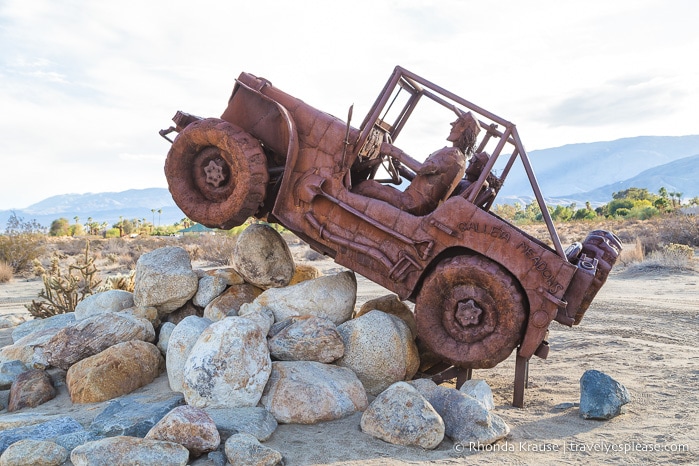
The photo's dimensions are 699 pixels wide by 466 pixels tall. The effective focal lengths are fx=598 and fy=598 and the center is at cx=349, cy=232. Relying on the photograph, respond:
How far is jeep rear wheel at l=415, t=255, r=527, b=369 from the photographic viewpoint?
230 inches

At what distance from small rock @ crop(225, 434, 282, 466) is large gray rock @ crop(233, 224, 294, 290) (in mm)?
3110

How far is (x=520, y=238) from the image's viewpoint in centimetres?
584

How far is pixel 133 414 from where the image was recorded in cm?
495

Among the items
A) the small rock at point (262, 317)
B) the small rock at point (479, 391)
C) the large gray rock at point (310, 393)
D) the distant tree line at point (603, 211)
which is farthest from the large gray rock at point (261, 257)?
the distant tree line at point (603, 211)

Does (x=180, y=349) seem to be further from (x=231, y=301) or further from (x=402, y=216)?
(x=402, y=216)

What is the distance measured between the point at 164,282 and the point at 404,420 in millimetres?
3656

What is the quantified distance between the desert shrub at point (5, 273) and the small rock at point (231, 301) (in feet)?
45.9

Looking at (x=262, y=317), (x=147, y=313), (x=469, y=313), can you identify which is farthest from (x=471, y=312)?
(x=147, y=313)

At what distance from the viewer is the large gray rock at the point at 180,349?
19.1 feet

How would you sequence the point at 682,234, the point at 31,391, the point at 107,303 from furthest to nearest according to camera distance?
→ 1. the point at 682,234
2. the point at 107,303
3. the point at 31,391

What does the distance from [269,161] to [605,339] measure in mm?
5545

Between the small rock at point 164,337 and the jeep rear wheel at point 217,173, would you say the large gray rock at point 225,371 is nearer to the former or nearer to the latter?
the small rock at point 164,337

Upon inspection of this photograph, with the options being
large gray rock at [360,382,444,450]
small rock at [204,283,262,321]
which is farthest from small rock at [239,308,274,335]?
large gray rock at [360,382,444,450]

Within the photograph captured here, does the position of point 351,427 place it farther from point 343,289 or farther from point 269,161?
point 269,161
